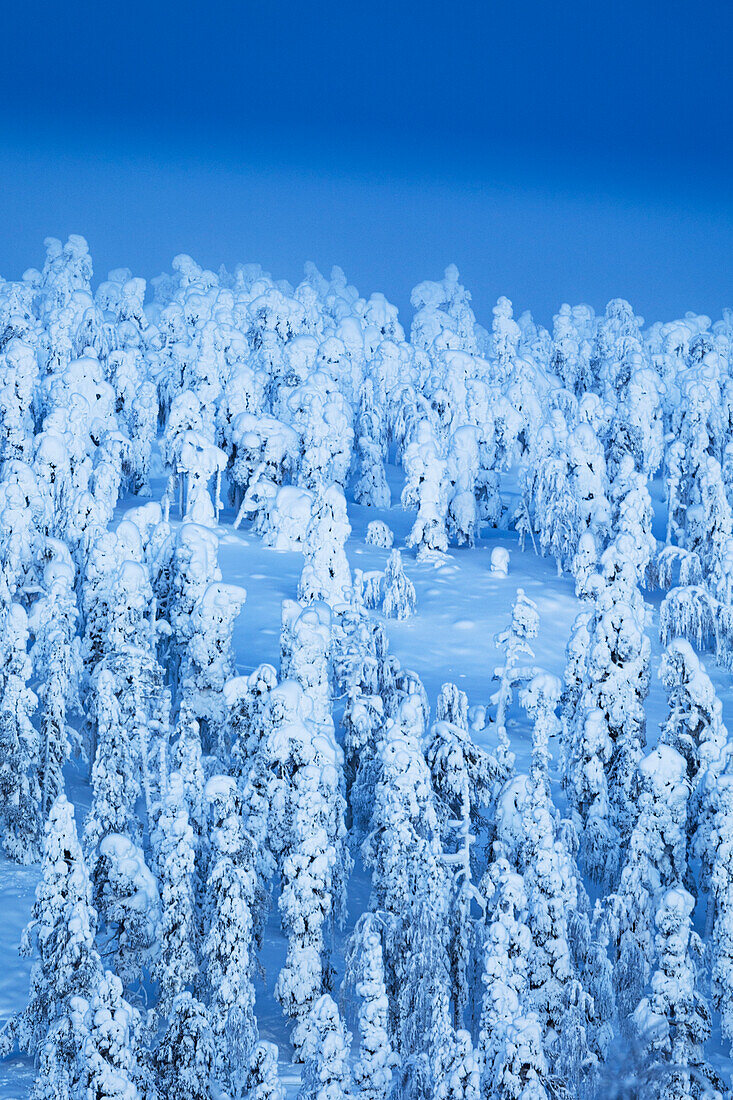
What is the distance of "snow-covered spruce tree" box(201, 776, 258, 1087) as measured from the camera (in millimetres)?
24969

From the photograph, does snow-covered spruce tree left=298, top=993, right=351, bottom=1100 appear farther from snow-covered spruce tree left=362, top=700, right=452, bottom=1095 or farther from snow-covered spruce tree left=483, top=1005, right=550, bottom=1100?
snow-covered spruce tree left=362, top=700, right=452, bottom=1095

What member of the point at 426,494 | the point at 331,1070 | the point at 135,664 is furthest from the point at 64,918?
the point at 426,494

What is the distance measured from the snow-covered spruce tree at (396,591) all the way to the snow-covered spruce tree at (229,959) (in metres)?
23.2

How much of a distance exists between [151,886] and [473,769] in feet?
30.7

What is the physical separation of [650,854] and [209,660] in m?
13.3

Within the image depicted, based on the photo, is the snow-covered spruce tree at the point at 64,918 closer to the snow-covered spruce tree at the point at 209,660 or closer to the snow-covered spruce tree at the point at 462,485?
the snow-covered spruce tree at the point at 209,660

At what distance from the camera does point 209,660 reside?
35.9 meters

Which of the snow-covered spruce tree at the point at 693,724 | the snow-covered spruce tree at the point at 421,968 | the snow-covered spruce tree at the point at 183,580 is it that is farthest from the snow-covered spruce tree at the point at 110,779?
the snow-covered spruce tree at the point at 693,724

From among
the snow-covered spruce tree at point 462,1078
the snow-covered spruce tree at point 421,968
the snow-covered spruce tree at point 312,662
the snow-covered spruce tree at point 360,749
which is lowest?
the snow-covered spruce tree at point 462,1078

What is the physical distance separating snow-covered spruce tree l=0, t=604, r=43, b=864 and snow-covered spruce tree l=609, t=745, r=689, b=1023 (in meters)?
14.4

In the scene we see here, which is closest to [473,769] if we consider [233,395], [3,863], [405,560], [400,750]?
[400,750]

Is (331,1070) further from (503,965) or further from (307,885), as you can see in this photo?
(307,885)

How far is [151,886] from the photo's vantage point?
26.1m

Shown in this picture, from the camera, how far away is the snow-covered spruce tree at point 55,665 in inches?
1286
